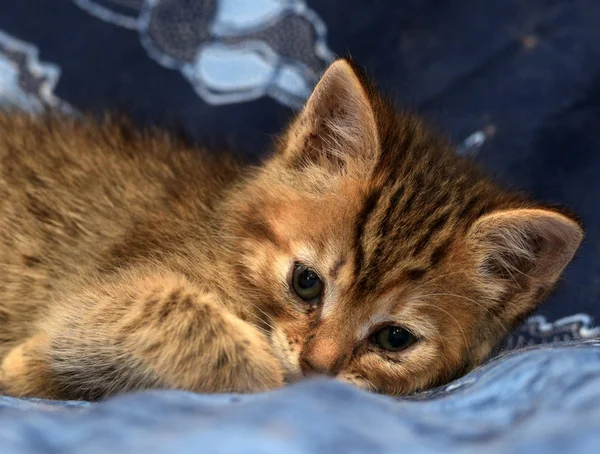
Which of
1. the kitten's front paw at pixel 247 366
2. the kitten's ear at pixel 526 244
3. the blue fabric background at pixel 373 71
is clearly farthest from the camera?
the blue fabric background at pixel 373 71

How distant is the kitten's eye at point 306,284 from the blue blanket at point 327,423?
13.4 inches

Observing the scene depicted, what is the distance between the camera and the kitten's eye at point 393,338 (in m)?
1.28

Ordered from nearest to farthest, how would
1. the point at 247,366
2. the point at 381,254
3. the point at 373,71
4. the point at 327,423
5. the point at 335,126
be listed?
1. the point at 327,423
2. the point at 247,366
3. the point at 381,254
4. the point at 335,126
5. the point at 373,71

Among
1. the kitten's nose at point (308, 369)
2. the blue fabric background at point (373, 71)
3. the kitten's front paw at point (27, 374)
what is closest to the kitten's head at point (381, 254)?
the kitten's nose at point (308, 369)

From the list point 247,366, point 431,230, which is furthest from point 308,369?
point 431,230

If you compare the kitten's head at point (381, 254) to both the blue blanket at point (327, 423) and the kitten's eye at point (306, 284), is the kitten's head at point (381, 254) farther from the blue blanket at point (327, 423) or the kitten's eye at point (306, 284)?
the blue blanket at point (327, 423)

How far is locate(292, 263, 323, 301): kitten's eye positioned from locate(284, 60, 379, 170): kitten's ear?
23cm

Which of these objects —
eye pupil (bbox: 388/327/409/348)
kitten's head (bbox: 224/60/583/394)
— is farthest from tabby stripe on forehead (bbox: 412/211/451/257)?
eye pupil (bbox: 388/327/409/348)

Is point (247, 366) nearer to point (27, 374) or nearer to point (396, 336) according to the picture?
point (396, 336)

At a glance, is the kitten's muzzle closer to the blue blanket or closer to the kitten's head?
the kitten's head

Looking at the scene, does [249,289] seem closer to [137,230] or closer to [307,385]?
[137,230]

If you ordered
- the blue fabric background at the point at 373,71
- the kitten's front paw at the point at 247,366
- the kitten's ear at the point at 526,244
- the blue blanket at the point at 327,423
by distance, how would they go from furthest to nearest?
the blue fabric background at the point at 373,71 → the kitten's ear at the point at 526,244 → the kitten's front paw at the point at 247,366 → the blue blanket at the point at 327,423

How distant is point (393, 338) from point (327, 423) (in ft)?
1.86

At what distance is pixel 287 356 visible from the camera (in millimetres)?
1214
